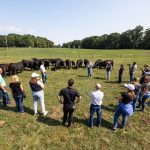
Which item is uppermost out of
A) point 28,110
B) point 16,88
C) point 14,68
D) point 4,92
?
point 16,88

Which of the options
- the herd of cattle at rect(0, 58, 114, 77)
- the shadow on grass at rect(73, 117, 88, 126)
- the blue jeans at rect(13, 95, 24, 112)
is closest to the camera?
the shadow on grass at rect(73, 117, 88, 126)

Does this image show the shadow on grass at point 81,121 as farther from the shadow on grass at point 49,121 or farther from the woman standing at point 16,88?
the woman standing at point 16,88

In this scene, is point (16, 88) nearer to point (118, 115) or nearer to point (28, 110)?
point (28, 110)

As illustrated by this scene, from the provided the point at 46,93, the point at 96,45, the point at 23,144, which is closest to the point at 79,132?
the point at 23,144

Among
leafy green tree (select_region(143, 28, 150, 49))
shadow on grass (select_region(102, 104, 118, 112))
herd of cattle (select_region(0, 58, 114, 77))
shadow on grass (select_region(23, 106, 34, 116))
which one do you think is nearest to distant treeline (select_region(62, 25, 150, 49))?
leafy green tree (select_region(143, 28, 150, 49))

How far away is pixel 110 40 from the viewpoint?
104750 millimetres

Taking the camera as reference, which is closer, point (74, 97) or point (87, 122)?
point (74, 97)

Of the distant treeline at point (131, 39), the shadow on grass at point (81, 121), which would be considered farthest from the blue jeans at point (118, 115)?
the distant treeline at point (131, 39)

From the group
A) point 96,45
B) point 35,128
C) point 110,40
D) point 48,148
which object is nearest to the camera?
point 48,148

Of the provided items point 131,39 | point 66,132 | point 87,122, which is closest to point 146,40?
point 131,39

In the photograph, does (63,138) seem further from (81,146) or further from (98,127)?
(98,127)

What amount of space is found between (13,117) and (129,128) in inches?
188

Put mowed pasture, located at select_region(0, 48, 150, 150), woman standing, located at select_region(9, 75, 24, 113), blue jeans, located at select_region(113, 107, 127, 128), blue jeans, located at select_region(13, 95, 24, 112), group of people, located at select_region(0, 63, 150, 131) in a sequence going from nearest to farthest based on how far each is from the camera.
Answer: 1. mowed pasture, located at select_region(0, 48, 150, 150)
2. group of people, located at select_region(0, 63, 150, 131)
3. blue jeans, located at select_region(113, 107, 127, 128)
4. woman standing, located at select_region(9, 75, 24, 113)
5. blue jeans, located at select_region(13, 95, 24, 112)

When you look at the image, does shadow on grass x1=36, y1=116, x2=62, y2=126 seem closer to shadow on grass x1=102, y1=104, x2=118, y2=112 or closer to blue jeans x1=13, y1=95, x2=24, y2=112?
blue jeans x1=13, y1=95, x2=24, y2=112
